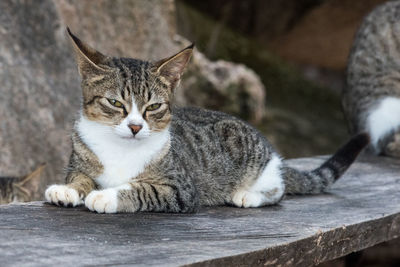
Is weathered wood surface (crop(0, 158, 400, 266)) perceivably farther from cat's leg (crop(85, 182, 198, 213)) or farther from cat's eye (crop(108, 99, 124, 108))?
cat's eye (crop(108, 99, 124, 108))

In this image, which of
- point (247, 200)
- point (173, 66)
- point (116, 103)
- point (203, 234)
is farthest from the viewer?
point (247, 200)

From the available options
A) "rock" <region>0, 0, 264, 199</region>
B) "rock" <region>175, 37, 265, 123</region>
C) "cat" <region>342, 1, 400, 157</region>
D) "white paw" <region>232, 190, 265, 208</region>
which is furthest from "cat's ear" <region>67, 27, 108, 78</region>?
"rock" <region>175, 37, 265, 123</region>

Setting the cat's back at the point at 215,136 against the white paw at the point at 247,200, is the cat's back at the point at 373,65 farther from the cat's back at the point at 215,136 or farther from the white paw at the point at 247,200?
the white paw at the point at 247,200

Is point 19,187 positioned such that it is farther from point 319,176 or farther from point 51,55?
point 319,176

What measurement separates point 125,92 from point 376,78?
336 centimetres

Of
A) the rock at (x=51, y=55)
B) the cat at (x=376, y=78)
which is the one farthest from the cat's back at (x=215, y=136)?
the cat at (x=376, y=78)

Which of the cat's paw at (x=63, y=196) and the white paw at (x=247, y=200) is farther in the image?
the white paw at (x=247, y=200)

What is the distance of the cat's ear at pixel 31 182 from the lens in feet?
11.6

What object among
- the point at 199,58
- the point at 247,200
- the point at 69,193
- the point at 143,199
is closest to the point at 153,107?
the point at 143,199

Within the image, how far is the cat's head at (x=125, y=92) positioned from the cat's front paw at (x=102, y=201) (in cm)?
26

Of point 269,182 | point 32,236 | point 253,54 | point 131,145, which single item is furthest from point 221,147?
point 253,54

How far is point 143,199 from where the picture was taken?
273 centimetres

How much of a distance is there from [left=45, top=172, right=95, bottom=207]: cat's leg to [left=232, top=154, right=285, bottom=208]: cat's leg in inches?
32.1

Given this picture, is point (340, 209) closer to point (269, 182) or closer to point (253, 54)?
point (269, 182)
